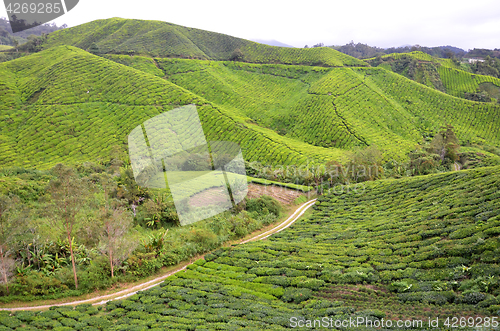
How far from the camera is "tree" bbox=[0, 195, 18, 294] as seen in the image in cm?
1752

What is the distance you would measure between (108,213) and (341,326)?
17630mm

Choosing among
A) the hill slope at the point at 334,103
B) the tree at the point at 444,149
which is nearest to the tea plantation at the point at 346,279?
the tree at the point at 444,149

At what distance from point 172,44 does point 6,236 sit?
121937 mm

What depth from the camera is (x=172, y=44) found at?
12319 centimetres

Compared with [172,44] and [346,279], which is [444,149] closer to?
[346,279]

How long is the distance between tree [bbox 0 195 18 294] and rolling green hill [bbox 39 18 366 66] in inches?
4260

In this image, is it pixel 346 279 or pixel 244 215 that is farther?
pixel 244 215

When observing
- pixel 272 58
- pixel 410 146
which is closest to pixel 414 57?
pixel 272 58

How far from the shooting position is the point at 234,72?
360 feet

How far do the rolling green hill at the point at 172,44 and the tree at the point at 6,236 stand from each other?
4260 inches

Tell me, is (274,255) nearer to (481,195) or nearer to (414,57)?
(481,195)

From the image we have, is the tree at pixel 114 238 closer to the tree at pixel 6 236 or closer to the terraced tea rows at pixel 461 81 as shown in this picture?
the tree at pixel 6 236

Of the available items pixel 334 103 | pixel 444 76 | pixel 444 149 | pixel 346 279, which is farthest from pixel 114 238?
pixel 444 76

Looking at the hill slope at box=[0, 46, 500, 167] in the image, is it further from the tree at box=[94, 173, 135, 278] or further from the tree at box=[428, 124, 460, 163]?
the tree at box=[94, 173, 135, 278]
